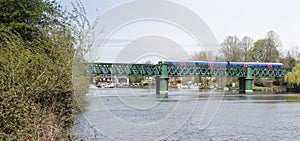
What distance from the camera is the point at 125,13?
53.7ft

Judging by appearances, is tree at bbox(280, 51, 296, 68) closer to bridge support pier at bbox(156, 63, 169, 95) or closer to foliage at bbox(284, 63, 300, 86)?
foliage at bbox(284, 63, 300, 86)

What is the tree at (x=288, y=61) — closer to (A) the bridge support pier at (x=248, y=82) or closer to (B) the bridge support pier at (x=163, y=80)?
(A) the bridge support pier at (x=248, y=82)

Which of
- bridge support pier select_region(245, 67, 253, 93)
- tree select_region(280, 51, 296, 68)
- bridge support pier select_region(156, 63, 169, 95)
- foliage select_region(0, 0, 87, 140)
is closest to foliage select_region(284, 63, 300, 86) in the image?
bridge support pier select_region(245, 67, 253, 93)

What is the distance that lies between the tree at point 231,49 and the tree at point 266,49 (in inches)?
150

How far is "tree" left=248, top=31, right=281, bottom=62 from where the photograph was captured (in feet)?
349

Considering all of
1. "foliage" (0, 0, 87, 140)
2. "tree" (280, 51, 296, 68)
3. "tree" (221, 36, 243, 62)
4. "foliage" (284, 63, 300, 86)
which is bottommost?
"foliage" (0, 0, 87, 140)

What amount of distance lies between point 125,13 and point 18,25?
48.0ft

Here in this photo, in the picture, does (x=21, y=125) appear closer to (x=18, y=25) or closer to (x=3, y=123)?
(x=3, y=123)

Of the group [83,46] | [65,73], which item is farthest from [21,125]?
[83,46]

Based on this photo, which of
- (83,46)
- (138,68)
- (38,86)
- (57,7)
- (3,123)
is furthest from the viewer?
(138,68)

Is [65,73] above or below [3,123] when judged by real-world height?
above

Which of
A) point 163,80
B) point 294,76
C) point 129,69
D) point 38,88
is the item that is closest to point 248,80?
point 294,76

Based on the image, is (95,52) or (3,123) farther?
(95,52)

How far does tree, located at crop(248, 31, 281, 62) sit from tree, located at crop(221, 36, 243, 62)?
12.5 ft
